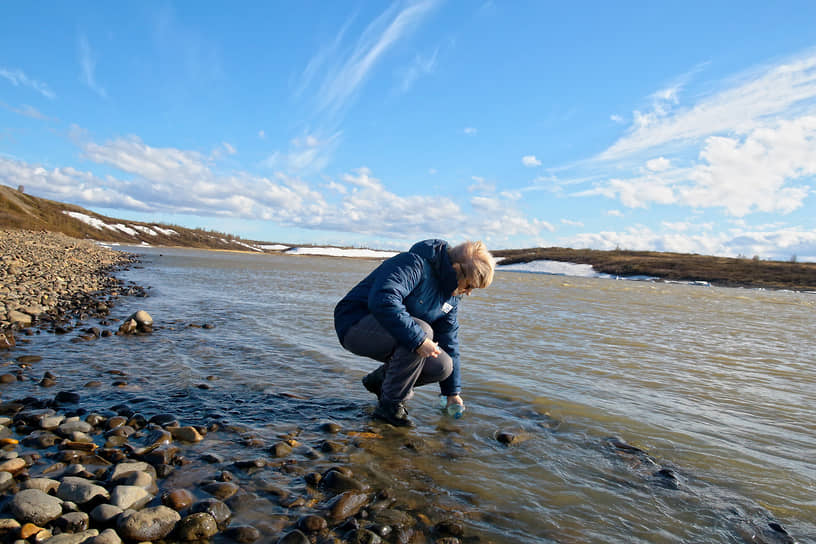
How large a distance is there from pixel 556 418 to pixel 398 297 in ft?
7.03

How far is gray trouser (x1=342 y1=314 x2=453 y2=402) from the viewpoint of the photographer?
4.00 metres

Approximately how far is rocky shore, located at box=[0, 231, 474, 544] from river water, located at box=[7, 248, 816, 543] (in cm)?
22

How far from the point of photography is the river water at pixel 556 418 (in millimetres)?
2791

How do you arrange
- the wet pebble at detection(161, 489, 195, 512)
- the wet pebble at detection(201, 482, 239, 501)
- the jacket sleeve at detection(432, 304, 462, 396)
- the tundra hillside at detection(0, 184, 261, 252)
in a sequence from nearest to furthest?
the wet pebble at detection(161, 489, 195, 512)
the wet pebble at detection(201, 482, 239, 501)
the jacket sleeve at detection(432, 304, 462, 396)
the tundra hillside at detection(0, 184, 261, 252)

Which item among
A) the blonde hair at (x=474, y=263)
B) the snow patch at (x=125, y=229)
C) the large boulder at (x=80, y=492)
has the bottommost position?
the large boulder at (x=80, y=492)

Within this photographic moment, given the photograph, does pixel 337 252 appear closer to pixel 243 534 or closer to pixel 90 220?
pixel 90 220

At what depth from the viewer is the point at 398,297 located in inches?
144

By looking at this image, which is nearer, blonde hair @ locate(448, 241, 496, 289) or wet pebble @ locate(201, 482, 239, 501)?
wet pebble @ locate(201, 482, 239, 501)

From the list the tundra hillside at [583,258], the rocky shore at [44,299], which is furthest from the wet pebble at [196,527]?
the tundra hillside at [583,258]

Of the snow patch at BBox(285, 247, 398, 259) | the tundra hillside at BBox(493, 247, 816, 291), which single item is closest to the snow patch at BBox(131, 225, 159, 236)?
the snow patch at BBox(285, 247, 398, 259)

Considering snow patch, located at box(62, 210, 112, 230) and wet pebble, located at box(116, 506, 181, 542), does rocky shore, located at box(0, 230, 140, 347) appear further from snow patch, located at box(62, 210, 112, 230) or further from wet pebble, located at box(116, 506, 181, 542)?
snow patch, located at box(62, 210, 112, 230)

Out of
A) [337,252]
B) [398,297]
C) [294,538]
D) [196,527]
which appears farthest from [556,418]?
[337,252]

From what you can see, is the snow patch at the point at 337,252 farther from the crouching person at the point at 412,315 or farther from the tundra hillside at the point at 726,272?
the crouching person at the point at 412,315

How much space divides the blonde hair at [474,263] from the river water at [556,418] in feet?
4.51
